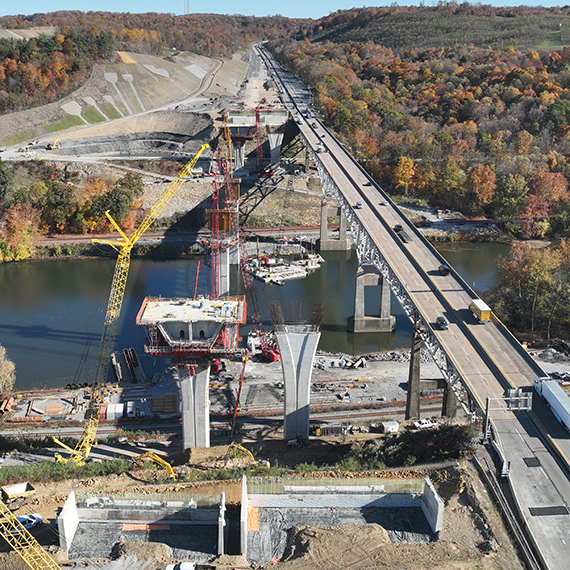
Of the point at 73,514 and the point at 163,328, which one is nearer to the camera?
the point at 73,514

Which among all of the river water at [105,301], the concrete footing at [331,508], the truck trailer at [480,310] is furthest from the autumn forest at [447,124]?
the concrete footing at [331,508]

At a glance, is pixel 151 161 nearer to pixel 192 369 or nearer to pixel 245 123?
pixel 245 123

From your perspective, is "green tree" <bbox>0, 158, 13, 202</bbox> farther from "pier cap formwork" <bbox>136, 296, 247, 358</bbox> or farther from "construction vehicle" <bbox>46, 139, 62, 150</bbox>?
"pier cap formwork" <bbox>136, 296, 247, 358</bbox>

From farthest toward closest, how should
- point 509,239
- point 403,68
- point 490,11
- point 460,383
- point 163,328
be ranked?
1. point 490,11
2. point 403,68
3. point 509,239
4. point 163,328
5. point 460,383

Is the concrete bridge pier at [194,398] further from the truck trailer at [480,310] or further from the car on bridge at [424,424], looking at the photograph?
the truck trailer at [480,310]

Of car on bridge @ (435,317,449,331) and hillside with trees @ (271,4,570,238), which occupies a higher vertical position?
hillside with trees @ (271,4,570,238)

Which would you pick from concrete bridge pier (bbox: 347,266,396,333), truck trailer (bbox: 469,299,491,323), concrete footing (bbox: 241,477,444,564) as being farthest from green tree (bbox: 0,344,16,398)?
truck trailer (bbox: 469,299,491,323)

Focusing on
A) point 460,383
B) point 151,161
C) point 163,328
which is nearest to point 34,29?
point 151,161

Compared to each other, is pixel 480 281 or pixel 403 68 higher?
pixel 403 68
